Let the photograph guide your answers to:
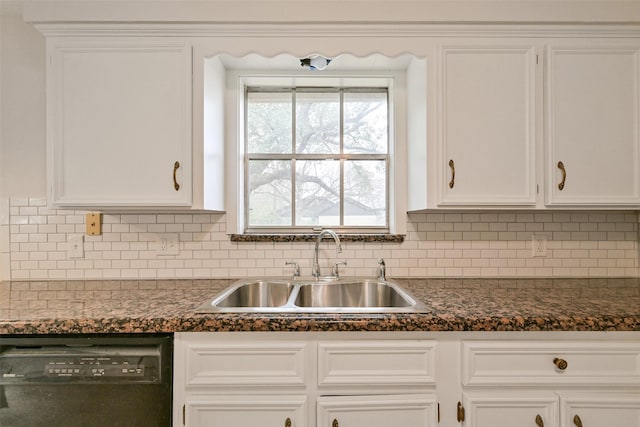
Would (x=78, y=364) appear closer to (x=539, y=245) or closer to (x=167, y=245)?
(x=167, y=245)

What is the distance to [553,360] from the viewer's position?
3.92 ft

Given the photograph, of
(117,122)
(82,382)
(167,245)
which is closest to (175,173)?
(117,122)

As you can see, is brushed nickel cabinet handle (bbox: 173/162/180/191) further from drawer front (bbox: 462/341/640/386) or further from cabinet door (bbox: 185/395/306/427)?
drawer front (bbox: 462/341/640/386)

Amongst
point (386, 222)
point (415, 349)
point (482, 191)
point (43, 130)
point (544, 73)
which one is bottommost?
point (415, 349)

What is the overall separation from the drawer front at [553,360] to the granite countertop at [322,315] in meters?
0.06

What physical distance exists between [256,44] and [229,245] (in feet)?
3.35

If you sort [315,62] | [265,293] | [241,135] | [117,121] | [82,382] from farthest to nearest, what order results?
[241,135] < [265,293] < [315,62] < [117,121] < [82,382]

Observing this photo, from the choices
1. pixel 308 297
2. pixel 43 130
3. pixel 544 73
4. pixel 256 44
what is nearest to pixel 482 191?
pixel 544 73

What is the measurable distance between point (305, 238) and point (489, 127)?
1.05m

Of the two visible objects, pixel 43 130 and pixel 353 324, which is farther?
pixel 43 130

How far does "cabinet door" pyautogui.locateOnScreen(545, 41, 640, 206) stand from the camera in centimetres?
152

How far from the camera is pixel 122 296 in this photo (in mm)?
1515

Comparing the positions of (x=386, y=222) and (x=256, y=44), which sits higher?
(x=256, y=44)

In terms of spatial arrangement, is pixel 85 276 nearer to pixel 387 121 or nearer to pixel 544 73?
pixel 387 121
